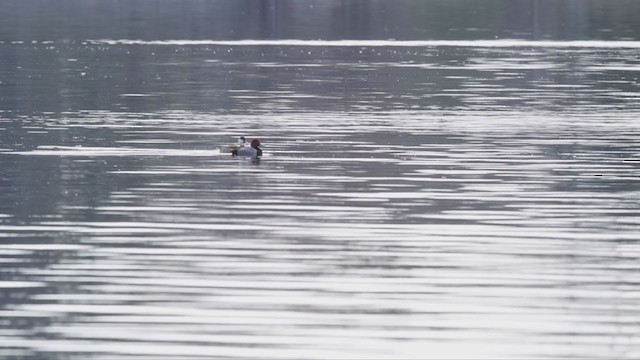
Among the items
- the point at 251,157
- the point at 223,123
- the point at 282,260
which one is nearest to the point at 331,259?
the point at 282,260

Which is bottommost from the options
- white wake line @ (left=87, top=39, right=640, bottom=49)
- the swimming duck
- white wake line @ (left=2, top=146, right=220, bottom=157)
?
white wake line @ (left=87, top=39, right=640, bottom=49)

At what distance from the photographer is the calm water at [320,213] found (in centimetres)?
2220

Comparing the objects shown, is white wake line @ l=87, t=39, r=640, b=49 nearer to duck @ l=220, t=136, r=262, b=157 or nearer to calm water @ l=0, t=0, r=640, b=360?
calm water @ l=0, t=0, r=640, b=360

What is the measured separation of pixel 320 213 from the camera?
3212 cm

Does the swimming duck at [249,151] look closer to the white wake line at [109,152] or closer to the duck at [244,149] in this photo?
the duck at [244,149]

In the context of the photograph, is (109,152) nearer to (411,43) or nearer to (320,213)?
(320,213)

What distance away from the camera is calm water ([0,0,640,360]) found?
72.8ft

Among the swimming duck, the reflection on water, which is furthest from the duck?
the reflection on water

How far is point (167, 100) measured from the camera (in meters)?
58.2

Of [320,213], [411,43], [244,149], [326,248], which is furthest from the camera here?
[411,43]

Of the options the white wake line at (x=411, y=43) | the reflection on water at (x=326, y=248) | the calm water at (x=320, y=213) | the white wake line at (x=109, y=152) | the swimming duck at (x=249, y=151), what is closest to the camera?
the reflection on water at (x=326, y=248)

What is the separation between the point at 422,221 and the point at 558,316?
26.8 ft

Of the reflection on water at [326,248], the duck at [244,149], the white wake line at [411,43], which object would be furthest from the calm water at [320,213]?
the white wake line at [411,43]

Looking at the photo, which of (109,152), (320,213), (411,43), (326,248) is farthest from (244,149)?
(411,43)
